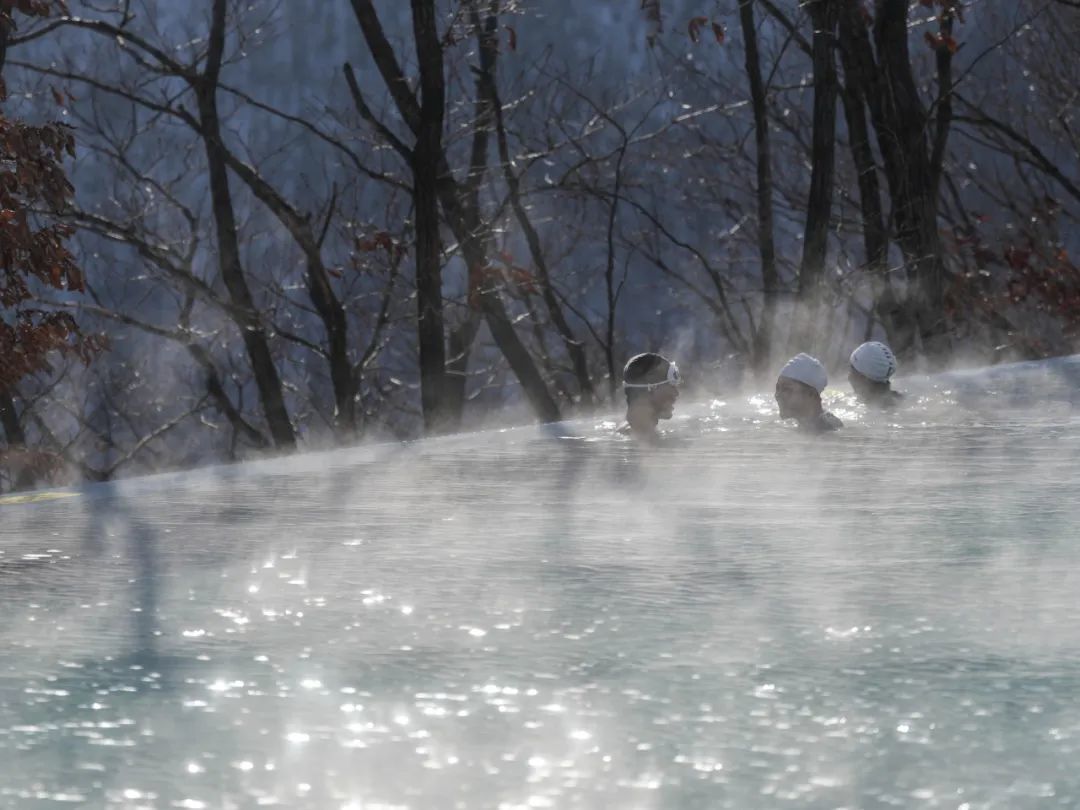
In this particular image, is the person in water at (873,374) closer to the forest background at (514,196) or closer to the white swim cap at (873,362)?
the white swim cap at (873,362)

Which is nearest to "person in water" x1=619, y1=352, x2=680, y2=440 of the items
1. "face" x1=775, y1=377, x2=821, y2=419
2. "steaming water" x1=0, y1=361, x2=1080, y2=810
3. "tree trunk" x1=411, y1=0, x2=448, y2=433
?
"face" x1=775, y1=377, x2=821, y2=419

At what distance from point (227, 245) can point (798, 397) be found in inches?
382

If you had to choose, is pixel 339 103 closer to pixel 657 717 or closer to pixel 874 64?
pixel 874 64

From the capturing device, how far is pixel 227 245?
49.6 ft

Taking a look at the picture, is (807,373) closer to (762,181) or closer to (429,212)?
(429,212)

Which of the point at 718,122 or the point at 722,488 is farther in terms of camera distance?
the point at 718,122

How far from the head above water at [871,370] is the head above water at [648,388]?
968mm

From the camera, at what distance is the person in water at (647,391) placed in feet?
19.6

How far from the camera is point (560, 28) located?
90.5 feet

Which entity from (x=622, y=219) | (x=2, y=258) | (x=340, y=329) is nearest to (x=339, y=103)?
(x=340, y=329)

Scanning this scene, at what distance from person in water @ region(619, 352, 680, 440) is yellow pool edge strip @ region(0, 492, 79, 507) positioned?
210 centimetres

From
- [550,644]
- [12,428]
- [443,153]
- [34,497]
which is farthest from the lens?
[12,428]

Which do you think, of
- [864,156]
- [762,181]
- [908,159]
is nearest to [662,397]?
[908,159]

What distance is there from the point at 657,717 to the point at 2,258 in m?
6.95
